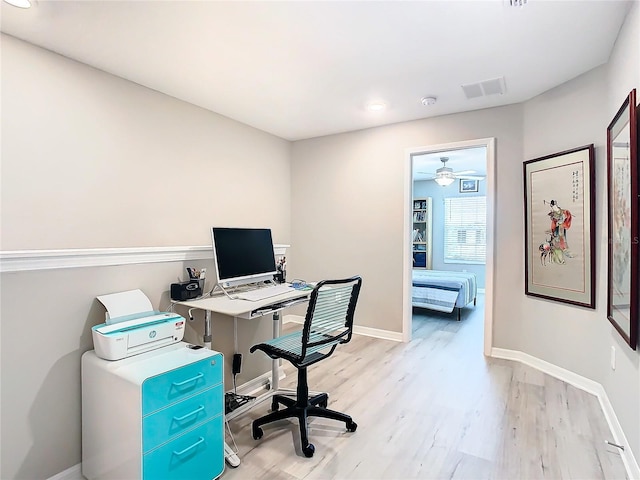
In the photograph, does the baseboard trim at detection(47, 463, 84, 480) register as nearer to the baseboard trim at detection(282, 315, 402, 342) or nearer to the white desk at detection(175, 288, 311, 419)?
the white desk at detection(175, 288, 311, 419)

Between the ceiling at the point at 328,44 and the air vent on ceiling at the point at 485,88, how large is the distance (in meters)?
0.05

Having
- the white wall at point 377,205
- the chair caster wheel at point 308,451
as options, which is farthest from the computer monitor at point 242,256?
the white wall at point 377,205

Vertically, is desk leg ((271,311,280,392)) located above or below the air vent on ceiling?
below

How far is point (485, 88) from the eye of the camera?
2.96 metres

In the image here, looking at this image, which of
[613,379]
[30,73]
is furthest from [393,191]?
[30,73]

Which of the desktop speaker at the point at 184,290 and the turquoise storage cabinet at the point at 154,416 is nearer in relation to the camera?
the turquoise storage cabinet at the point at 154,416

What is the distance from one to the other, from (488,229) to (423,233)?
14.4 feet

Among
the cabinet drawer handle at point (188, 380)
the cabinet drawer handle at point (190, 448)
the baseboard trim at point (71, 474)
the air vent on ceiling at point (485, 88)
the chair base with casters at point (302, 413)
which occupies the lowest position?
the baseboard trim at point (71, 474)

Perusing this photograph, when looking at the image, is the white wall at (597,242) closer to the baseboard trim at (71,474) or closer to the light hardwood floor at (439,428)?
the light hardwood floor at (439,428)

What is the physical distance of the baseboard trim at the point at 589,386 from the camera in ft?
5.99

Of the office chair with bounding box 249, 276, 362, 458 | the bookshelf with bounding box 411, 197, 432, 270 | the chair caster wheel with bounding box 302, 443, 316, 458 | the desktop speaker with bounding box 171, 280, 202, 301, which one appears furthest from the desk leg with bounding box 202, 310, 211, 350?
the bookshelf with bounding box 411, 197, 432, 270

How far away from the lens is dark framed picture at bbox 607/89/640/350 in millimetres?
1726

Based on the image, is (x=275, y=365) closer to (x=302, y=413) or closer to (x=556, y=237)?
(x=302, y=413)

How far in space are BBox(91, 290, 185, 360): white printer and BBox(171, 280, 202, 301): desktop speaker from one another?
0.17 metres
